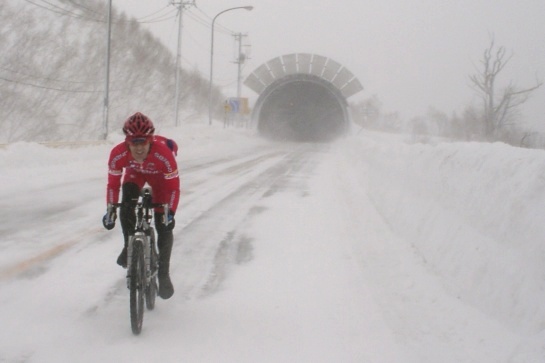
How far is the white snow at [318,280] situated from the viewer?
12.9ft

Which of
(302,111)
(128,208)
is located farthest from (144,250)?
(302,111)

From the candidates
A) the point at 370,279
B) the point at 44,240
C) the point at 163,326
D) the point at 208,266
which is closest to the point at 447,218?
the point at 370,279

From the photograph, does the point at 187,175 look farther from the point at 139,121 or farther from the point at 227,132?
the point at 227,132

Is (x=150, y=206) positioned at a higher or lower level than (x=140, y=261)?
higher

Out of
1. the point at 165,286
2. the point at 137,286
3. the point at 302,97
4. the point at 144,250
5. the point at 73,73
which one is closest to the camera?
the point at 137,286

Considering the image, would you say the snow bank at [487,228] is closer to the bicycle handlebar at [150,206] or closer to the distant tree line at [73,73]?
the bicycle handlebar at [150,206]

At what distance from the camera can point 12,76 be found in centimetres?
5034

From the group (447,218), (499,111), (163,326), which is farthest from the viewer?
(499,111)

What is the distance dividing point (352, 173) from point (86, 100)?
4645cm

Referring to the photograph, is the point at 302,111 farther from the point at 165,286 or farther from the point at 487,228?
the point at 165,286

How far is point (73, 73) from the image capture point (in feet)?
190

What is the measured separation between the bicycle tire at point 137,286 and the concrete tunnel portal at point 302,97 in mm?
41350

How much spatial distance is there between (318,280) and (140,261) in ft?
7.71

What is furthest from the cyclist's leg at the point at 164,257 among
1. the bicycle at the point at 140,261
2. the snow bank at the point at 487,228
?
→ the snow bank at the point at 487,228
